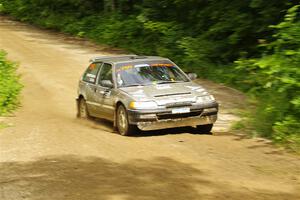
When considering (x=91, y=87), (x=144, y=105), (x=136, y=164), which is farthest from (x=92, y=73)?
(x=136, y=164)

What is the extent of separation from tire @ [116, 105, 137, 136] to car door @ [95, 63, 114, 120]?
0.40 metres

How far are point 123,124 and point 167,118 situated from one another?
1.00m

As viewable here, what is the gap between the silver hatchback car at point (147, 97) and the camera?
37.1ft

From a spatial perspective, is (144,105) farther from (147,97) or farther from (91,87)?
(91,87)

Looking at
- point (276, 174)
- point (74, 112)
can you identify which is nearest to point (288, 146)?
point (276, 174)

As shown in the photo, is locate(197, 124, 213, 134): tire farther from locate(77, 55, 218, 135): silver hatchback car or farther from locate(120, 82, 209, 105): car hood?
locate(120, 82, 209, 105): car hood

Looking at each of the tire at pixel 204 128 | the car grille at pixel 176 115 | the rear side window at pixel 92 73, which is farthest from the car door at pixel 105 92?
the tire at pixel 204 128

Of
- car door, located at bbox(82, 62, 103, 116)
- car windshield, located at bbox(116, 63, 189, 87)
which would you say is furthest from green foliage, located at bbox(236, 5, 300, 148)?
car door, located at bbox(82, 62, 103, 116)

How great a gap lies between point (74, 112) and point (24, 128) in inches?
176

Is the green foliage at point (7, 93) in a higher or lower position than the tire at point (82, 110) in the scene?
lower

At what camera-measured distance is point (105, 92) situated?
41.8 ft

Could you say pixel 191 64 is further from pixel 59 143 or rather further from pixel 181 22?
pixel 59 143

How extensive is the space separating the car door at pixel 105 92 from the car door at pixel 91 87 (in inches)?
8.4

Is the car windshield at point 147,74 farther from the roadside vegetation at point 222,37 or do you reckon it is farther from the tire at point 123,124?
the roadside vegetation at point 222,37
